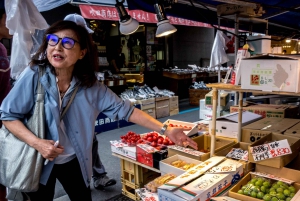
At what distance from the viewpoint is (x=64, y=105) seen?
1.92m

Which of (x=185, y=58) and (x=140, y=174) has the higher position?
(x=185, y=58)

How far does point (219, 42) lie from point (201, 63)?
241 inches

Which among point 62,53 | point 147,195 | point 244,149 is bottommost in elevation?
point 147,195

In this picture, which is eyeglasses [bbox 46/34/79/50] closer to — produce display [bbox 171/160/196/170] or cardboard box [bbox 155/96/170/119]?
produce display [bbox 171/160/196/170]

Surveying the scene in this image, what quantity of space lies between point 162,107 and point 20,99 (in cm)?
674

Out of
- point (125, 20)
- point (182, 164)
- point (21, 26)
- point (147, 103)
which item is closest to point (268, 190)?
point (182, 164)

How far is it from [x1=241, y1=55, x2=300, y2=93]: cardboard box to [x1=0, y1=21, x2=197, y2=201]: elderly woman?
0.83 metres

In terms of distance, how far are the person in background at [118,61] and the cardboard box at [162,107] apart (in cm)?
220

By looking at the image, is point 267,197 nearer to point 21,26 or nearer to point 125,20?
point 125,20

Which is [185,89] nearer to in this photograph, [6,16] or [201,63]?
[201,63]

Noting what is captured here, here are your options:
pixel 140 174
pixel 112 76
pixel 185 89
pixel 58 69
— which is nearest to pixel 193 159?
pixel 140 174

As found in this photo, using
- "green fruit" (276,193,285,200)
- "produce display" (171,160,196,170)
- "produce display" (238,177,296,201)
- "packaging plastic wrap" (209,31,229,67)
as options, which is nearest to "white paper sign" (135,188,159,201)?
"produce display" (171,160,196,170)

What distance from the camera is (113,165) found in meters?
4.75

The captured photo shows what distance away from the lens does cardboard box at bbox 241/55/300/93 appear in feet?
6.94
